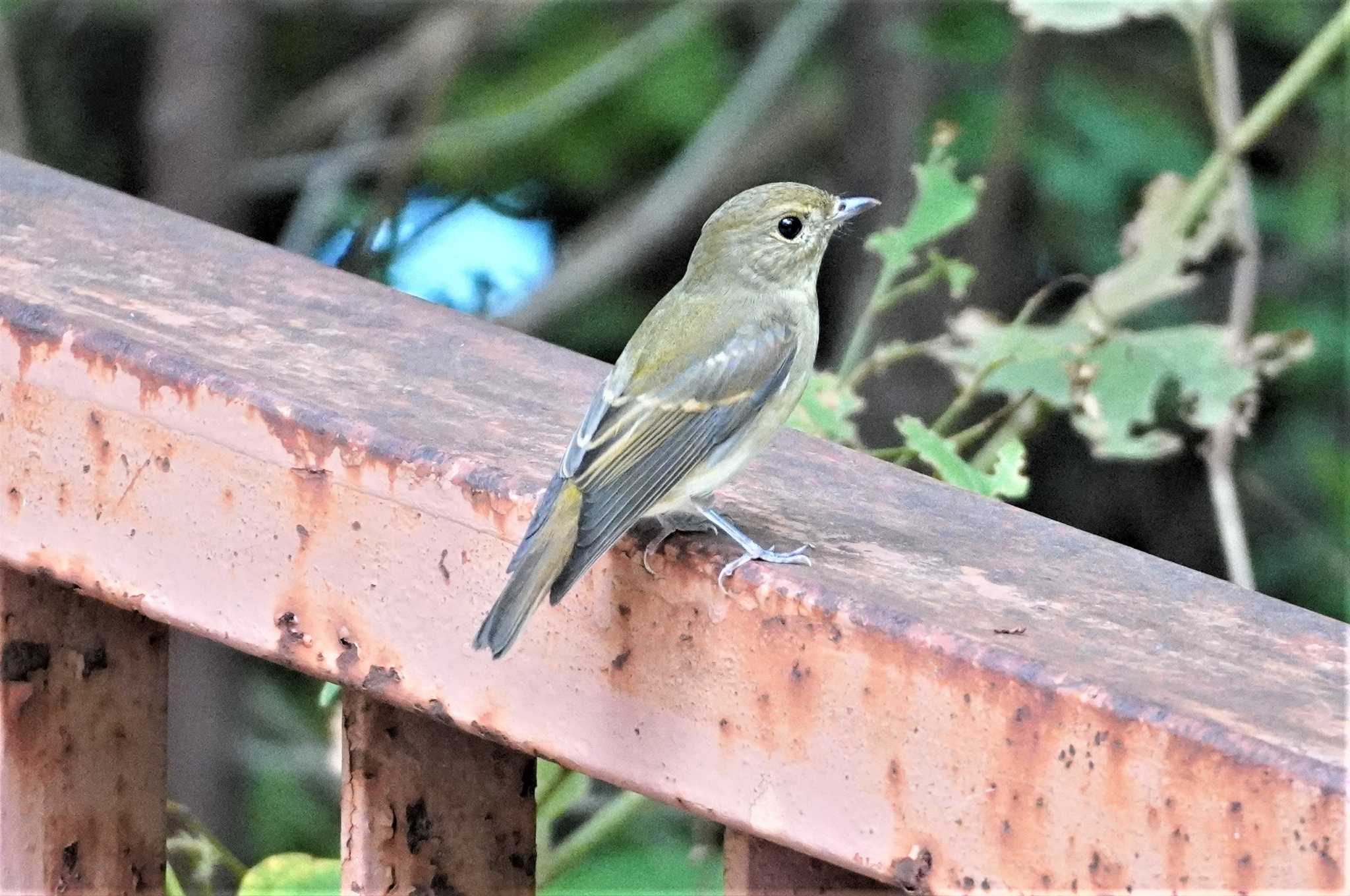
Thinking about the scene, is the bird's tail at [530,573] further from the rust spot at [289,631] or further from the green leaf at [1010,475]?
the green leaf at [1010,475]

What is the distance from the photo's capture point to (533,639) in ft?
5.16

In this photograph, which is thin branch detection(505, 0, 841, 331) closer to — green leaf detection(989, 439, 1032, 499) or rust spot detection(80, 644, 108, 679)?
green leaf detection(989, 439, 1032, 499)

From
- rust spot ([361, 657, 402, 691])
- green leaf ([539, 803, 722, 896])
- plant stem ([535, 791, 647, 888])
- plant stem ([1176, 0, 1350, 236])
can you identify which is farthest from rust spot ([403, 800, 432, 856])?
plant stem ([1176, 0, 1350, 236])

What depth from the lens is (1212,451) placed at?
9.94ft

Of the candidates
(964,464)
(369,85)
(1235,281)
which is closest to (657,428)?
(964,464)

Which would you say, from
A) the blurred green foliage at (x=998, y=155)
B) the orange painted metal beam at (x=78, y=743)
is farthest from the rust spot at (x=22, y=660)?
the blurred green foliage at (x=998, y=155)

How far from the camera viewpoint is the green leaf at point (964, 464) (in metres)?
2.28

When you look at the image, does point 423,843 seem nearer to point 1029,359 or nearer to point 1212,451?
point 1029,359

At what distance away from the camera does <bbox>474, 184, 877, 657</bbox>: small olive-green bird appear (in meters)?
1.60

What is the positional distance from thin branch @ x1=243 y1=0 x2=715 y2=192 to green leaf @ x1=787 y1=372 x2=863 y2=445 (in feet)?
8.41

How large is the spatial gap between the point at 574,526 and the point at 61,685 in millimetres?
477

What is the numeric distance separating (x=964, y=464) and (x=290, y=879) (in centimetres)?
88

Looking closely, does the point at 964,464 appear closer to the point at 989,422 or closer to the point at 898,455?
the point at 898,455

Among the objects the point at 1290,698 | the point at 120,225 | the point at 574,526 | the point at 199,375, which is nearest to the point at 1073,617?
the point at 1290,698
